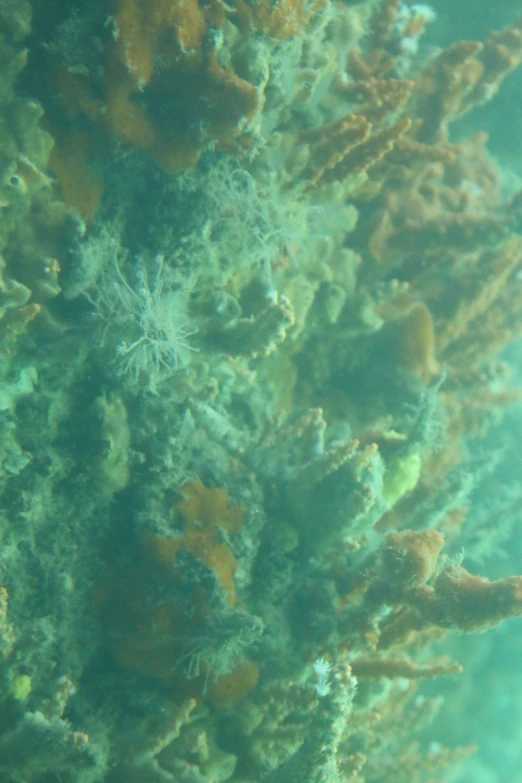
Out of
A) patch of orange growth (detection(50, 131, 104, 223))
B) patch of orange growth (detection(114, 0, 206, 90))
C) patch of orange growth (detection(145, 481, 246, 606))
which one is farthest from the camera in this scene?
patch of orange growth (detection(145, 481, 246, 606))

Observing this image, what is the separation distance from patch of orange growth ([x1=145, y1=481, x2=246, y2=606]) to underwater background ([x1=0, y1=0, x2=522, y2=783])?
0.05 feet

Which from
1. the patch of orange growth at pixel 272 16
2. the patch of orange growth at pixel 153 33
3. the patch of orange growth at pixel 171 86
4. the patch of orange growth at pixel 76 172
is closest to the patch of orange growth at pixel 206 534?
the patch of orange growth at pixel 76 172

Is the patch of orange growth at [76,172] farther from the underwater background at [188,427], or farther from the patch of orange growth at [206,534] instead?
the patch of orange growth at [206,534]

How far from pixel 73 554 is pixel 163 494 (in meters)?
0.59

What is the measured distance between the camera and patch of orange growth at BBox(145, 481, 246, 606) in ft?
10.2

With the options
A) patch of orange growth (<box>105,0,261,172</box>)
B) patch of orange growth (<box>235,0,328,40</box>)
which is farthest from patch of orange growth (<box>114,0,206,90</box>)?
patch of orange growth (<box>235,0,328,40</box>)

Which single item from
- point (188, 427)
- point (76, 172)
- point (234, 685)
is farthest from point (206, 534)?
point (76, 172)

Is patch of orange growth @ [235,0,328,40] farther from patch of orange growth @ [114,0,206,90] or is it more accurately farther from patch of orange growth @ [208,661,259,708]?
patch of orange growth @ [208,661,259,708]

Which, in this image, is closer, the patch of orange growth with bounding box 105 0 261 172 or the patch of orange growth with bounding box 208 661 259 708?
the patch of orange growth with bounding box 105 0 261 172

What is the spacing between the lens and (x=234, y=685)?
10.5ft

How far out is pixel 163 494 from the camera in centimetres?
324

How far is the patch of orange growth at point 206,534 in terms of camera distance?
10.2ft

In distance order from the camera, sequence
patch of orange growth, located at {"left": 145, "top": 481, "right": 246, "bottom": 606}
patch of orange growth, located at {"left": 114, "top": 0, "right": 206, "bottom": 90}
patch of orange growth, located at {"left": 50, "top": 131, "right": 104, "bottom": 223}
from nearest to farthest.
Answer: patch of orange growth, located at {"left": 114, "top": 0, "right": 206, "bottom": 90}
patch of orange growth, located at {"left": 50, "top": 131, "right": 104, "bottom": 223}
patch of orange growth, located at {"left": 145, "top": 481, "right": 246, "bottom": 606}

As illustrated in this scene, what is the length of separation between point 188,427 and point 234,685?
1.55m
